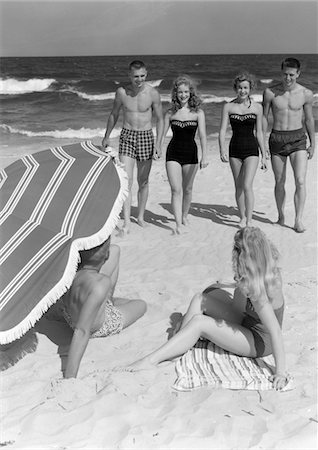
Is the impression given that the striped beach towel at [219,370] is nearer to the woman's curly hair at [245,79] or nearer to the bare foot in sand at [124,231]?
the bare foot in sand at [124,231]

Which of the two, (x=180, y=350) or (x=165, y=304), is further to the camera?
(x=165, y=304)

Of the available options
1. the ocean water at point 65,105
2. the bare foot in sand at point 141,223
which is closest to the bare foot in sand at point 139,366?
the bare foot in sand at point 141,223

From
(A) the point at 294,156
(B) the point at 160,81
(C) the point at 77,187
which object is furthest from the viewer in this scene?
(B) the point at 160,81

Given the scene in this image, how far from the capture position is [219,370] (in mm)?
4008

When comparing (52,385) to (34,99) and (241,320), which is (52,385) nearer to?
(241,320)

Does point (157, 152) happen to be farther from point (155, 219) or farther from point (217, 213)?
point (217, 213)

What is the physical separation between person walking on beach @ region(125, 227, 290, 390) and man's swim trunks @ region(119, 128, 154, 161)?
2.81 m

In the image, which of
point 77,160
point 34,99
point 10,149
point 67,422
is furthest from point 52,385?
point 34,99

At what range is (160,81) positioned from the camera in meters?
35.4

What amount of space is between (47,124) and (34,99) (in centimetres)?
684

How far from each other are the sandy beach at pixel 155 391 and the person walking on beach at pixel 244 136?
1.00m

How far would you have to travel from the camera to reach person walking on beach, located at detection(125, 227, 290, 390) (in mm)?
3812

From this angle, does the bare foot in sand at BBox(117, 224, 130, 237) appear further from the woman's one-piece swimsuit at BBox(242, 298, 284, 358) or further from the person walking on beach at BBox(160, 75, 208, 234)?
the woman's one-piece swimsuit at BBox(242, 298, 284, 358)

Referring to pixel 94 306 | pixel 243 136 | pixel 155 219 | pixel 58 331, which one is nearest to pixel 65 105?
pixel 155 219
